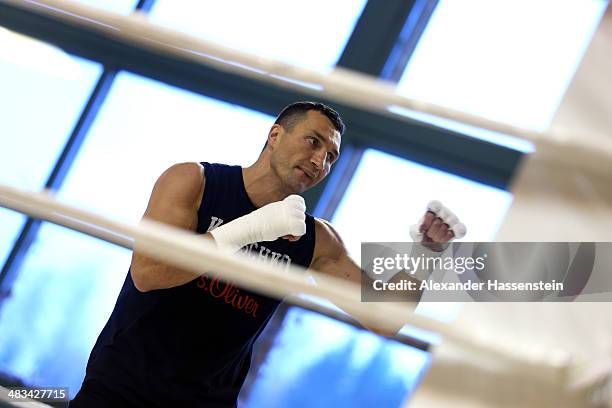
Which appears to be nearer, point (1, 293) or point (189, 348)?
point (189, 348)

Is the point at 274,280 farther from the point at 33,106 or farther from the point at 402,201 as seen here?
the point at 33,106

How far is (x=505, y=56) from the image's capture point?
9.50ft

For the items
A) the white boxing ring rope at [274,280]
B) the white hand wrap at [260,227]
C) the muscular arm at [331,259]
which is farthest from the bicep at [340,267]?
the white boxing ring rope at [274,280]

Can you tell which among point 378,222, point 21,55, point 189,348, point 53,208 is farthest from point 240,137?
point 53,208

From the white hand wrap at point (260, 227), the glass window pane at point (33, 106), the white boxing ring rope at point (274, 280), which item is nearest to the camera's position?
the white boxing ring rope at point (274, 280)

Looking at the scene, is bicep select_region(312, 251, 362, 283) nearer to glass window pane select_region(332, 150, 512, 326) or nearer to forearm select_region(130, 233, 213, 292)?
forearm select_region(130, 233, 213, 292)

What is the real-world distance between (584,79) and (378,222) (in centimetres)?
225

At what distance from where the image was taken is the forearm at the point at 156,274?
5.13 ft

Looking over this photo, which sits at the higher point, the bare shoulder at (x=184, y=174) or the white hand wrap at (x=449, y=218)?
the white hand wrap at (x=449, y=218)

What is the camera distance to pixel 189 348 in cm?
172

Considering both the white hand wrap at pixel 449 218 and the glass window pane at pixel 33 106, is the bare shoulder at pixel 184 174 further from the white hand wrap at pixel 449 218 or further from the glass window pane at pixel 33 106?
the glass window pane at pixel 33 106

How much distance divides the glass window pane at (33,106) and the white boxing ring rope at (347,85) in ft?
7.74

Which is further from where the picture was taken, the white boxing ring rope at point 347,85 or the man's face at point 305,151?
the man's face at point 305,151

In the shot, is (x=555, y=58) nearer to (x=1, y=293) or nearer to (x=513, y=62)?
(x=513, y=62)
